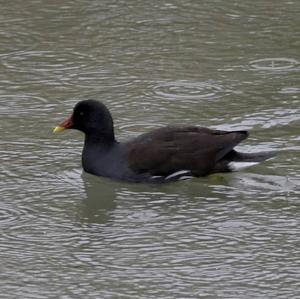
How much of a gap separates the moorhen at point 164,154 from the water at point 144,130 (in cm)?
11

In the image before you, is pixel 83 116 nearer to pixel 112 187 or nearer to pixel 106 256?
pixel 112 187

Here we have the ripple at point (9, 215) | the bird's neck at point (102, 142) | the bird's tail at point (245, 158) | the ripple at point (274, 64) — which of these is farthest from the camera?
the ripple at point (274, 64)

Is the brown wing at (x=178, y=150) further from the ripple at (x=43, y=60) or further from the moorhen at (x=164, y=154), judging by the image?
the ripple at (x=43, y=60)

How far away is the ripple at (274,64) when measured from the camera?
1264 centimetres

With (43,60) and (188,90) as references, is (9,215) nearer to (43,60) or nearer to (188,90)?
(188,90)

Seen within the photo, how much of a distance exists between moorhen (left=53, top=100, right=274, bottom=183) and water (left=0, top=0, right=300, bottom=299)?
0.36 feet

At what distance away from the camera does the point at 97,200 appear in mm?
9742

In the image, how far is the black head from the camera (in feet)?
33.8

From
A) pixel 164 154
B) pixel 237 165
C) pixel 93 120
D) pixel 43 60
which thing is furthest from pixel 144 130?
pixel 43 60

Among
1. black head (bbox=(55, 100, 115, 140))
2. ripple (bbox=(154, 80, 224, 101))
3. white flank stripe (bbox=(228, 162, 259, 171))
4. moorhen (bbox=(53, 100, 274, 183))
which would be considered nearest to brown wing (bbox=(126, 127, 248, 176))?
moorhen (bbox=(53, 100, 274, 183))

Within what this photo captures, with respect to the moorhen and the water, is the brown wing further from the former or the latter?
the water

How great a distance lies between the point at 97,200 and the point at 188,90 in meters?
2.62

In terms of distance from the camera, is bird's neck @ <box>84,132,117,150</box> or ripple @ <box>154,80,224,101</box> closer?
bird's neck @ <box>84,132,117,150</box>

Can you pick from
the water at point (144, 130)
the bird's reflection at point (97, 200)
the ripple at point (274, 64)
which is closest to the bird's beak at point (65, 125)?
the water at point (144, 130)
